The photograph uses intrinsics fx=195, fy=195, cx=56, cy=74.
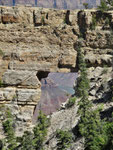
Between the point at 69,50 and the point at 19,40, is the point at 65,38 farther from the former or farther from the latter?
the point at 19,40

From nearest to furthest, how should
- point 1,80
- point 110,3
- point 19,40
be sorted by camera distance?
point 1,80 → point 19,40 → point 110,3

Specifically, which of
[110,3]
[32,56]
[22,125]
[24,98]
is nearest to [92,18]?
[110,3]

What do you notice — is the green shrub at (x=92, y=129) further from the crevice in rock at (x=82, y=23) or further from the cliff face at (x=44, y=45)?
the crevice in rock at (x=82, y=23)

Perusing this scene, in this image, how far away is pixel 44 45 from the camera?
45.4 m

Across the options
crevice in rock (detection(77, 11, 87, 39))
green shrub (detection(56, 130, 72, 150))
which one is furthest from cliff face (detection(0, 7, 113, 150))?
green shrub (detection(56, 130, 72, 150))

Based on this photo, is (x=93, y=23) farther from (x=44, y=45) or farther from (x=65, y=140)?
(x=65, y=140)

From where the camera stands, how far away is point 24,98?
135 ft

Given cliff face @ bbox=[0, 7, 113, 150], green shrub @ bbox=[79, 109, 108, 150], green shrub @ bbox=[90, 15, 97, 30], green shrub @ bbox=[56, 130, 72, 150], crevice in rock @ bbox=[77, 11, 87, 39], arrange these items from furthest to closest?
crevice in rock @ bbox=[77, 11, 87, 39] → green shrub @ bbox=[90, 15, 97, 30] → cliff face @ bbox=[0, 7, 113, 150] → green shrub @ bbox=[56, 130, 72, 150] → green shrub @ bbox=[79, 109, 108, 150]

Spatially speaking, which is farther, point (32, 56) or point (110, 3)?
point (110, 3)

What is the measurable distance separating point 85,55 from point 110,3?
1755cm

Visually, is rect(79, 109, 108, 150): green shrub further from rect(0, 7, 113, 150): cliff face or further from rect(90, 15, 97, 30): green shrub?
rect(90, 15, 97, 30): green shrub

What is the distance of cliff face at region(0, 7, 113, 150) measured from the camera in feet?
139

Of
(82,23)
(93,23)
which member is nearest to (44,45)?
(82,23)

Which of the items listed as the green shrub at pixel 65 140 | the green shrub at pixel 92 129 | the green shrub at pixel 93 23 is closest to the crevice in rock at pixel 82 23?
the green shrub at pixel 93 23
